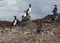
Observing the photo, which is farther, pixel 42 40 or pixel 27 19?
pixel 27 19

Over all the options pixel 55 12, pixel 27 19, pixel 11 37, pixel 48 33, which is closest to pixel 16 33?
pixel 11 37

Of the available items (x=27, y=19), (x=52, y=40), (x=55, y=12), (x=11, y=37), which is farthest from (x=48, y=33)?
(x=55, y=12)

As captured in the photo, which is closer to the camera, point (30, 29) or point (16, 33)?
point (16, 33)

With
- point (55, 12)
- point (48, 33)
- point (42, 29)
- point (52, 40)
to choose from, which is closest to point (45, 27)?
point (42, 29)

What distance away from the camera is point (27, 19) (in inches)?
1641

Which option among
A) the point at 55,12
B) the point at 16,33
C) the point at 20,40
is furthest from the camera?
the point at 55,12

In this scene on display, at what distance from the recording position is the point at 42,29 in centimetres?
3566

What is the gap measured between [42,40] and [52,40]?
45.7 inches

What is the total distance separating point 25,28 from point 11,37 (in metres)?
4.83

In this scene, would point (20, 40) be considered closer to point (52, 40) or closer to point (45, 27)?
point (52, 40)

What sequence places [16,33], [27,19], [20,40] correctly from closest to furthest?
[20,40] < [16,33] < [27,19]

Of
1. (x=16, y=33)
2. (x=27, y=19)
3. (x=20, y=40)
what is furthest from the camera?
(x=27, y=19)

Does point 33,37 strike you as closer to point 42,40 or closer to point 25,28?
point 42,40

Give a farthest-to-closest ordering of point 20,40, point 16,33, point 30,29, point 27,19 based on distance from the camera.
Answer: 1. point 27,19
2. point 30,29
3. point 16,33
4. point 20,40
